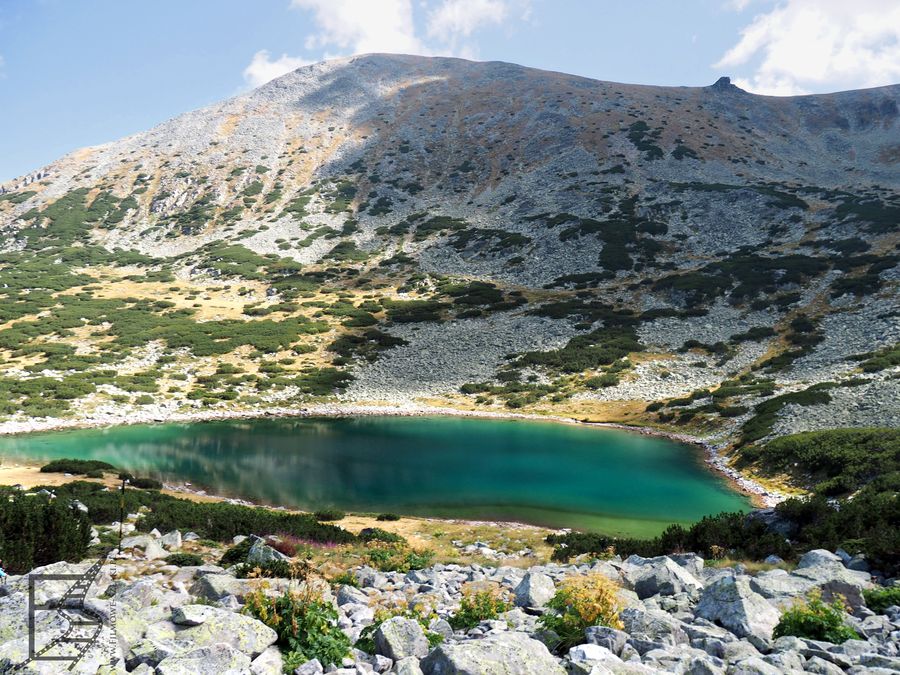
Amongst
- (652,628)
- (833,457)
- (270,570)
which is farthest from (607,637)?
(833,457)

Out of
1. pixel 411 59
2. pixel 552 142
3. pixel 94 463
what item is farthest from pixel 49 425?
pixel 411 59

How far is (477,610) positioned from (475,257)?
87209mm

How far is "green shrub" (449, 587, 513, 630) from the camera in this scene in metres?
7.68

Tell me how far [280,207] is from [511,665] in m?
122

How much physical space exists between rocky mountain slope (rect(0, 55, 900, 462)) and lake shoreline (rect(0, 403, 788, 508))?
1380mm

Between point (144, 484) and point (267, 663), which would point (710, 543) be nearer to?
point (267, 663)

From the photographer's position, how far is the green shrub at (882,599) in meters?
8.22

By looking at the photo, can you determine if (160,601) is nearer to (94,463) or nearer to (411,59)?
(94,463)

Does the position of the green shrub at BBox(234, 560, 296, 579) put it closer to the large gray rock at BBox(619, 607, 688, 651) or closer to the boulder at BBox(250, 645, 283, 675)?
the boulder at BBox(250, 645, 283, 675)

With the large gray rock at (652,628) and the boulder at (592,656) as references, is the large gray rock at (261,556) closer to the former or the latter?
the boulder at (592,656)

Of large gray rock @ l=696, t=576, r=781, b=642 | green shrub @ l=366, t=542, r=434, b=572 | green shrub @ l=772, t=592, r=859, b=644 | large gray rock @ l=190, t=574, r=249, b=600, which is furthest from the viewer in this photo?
green shrub @ l=366, t=542, r=434, b=572

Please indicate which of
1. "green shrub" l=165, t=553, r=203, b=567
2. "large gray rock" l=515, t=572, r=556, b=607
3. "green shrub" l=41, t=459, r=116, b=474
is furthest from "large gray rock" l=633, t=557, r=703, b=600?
"green shrub" l=41, t=459, r=116, b=474

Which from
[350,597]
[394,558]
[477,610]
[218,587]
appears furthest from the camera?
[394,558]

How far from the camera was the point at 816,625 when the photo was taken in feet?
22.7
